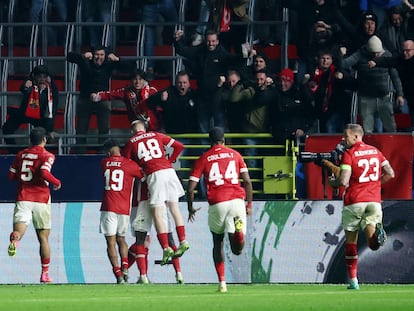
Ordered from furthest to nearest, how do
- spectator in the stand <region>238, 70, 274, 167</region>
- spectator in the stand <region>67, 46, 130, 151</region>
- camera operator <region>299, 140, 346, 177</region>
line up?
spectator in the stand <region>67, 46, 130, 151</region>, spectator in the stand <region>238, 70, 274, 167</region>, camera operator <region>299, 140, 346, 177</region>

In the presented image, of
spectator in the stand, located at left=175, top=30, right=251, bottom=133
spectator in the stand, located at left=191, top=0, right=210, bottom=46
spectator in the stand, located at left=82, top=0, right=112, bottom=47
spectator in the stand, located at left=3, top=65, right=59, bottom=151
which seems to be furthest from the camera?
spectator in the stand, located at left=82, top=0, right=112, bottom=47

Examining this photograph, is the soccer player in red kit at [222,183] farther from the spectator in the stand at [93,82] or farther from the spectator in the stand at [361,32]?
the spectator in the stand at [93,82]

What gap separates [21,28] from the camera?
1155 inches

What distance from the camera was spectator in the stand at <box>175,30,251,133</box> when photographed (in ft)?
80.4

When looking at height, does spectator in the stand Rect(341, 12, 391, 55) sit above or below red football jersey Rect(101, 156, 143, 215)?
above

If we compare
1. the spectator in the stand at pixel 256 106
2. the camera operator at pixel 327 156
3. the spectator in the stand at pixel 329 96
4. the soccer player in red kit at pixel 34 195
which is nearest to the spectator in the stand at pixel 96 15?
the spectator in the stand at pixel 256 106

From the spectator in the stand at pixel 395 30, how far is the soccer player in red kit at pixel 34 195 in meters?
6.23

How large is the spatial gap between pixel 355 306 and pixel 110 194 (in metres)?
8.09

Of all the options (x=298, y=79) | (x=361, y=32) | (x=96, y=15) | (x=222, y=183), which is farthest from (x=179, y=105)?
(x=222, y=183)

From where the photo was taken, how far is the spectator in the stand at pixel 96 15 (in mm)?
27703

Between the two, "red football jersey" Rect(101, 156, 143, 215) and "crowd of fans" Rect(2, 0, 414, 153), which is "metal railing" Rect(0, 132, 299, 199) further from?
A: "red football jersey" Rect(101, 156, 143, 215)

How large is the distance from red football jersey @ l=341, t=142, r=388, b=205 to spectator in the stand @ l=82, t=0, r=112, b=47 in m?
9.36

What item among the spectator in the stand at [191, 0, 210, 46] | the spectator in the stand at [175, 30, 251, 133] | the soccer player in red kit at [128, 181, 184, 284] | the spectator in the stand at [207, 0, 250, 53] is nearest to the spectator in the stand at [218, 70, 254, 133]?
the spectator in the stand at [175, 30, 251, 133]

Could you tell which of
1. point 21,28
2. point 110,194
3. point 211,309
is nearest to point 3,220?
point 110,194
